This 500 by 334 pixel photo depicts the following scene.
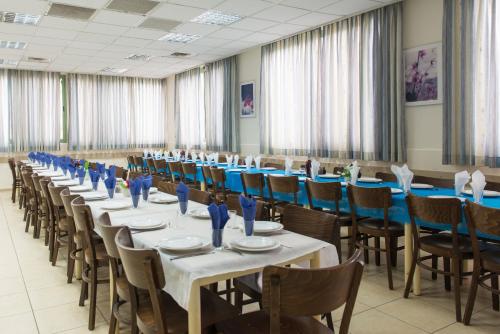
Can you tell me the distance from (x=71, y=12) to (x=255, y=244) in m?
5.27

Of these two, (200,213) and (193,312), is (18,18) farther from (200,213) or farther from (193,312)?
(193,312)

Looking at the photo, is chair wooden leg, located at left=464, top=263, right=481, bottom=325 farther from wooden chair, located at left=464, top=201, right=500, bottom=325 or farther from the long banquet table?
the long banquet table

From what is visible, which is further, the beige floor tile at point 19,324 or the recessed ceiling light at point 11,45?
the recessed ceiling light at point 11,45

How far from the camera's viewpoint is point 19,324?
2.79 m

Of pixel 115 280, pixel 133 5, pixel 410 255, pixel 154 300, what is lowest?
pixel 410 255

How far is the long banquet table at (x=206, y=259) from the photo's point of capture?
5.31 ft

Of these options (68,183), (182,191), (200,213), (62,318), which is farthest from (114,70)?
(200,213)

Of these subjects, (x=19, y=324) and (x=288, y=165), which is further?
(x=288, y=165)

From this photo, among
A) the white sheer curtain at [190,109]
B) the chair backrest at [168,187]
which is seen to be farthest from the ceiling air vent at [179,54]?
the chair backrest at [168,187]

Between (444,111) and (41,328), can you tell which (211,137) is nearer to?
(444,111)

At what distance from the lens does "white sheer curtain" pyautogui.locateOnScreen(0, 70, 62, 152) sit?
10156 mm

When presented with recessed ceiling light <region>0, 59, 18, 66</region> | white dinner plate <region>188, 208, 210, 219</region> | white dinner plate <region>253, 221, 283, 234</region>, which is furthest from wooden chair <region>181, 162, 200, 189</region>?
recessed ceiling light <region>0, 59, 18, 66</region>

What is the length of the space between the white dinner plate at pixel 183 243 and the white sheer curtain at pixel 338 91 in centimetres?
422

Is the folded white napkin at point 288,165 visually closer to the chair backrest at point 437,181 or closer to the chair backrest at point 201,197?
the chair backrest at point 437,181
